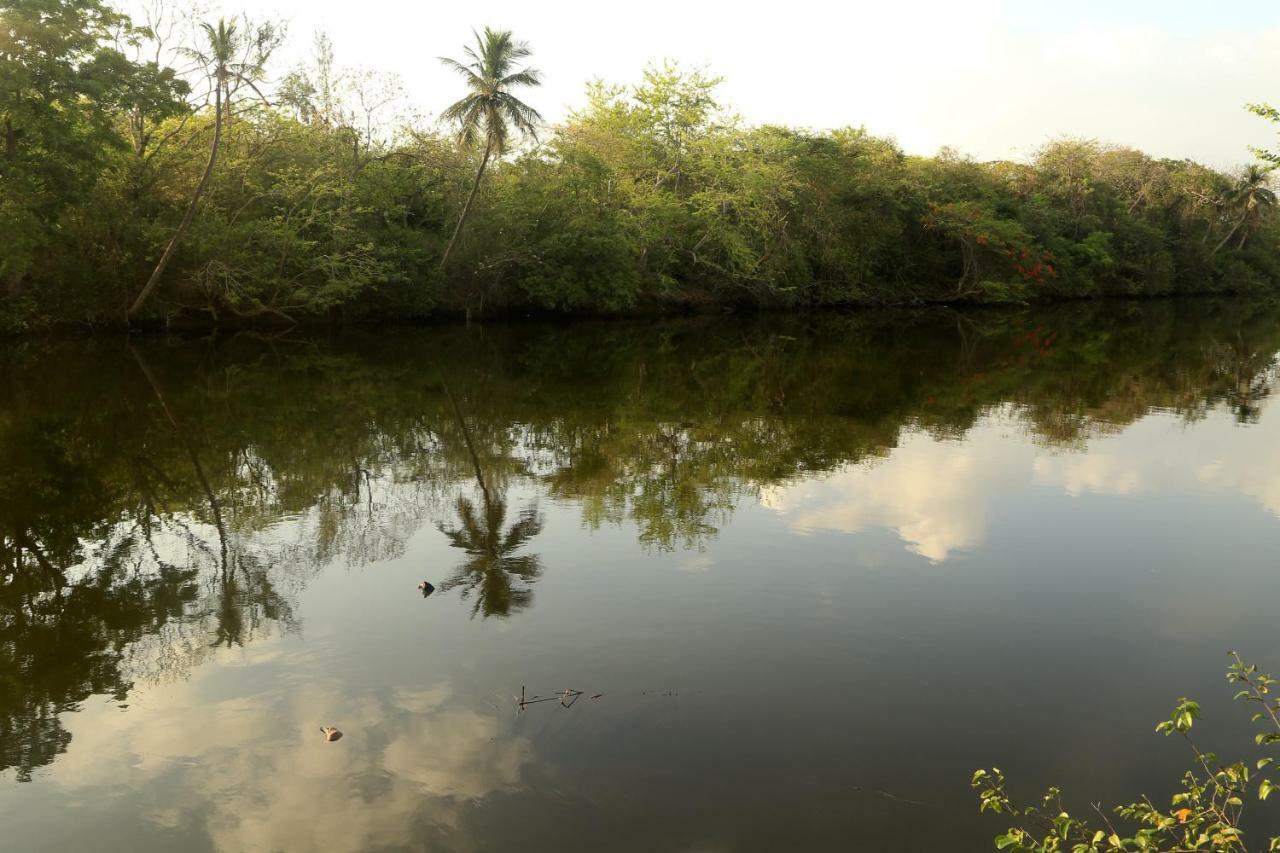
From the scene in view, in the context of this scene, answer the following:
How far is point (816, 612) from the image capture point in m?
9.73

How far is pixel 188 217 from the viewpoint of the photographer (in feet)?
106

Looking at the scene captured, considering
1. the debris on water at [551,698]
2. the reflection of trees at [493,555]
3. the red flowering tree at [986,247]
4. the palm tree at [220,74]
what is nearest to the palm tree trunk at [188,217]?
the palm tree at [220,74]

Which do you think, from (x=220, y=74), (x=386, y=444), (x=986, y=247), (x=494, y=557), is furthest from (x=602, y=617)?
(x=986, y=247)

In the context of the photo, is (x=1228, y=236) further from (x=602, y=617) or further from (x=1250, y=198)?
(x=602, y=617)

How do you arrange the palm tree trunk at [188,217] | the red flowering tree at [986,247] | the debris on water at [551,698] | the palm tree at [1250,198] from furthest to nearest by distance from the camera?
the palm tree at [1250,198], the red flowering tree at [986,247], the palm tree trunk at [188,217], the debris on water at [551,698]

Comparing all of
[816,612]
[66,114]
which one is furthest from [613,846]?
[66,114]

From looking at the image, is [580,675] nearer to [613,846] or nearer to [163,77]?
[613,846]

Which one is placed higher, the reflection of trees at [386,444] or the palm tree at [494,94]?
the palm tree at [494,94]

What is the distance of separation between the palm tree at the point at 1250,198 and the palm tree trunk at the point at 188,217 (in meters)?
81.2

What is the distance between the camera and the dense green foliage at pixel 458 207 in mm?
29500

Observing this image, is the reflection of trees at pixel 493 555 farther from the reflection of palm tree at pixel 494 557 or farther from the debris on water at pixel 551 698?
the debris on water at pixel 551 698

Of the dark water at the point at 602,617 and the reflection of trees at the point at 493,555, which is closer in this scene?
the dark water at the point at 602,617

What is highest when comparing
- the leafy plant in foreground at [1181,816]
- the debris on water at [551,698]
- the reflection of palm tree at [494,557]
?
the leafy plant in foreground at [1181,816]

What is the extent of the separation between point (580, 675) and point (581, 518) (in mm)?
5010
